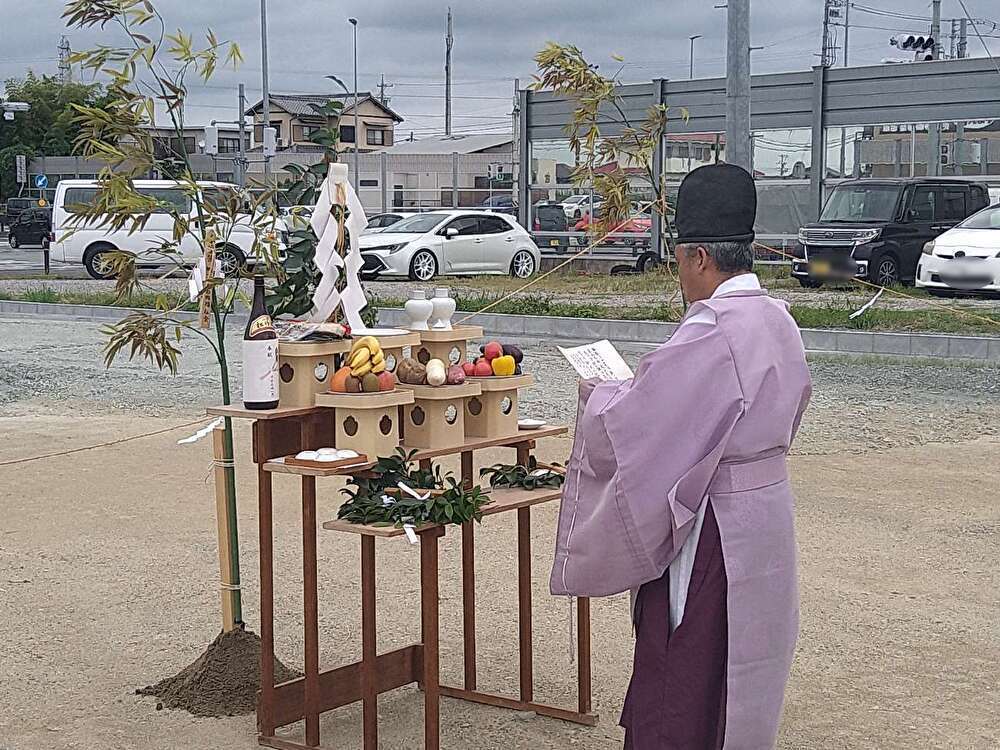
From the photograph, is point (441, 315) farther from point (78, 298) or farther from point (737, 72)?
point (78, 298)

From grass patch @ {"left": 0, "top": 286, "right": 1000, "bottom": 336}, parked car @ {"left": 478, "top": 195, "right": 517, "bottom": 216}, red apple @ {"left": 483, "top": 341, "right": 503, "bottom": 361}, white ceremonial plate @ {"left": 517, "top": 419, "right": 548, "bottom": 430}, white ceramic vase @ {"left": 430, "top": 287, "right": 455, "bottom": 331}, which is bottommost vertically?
grass patch @ {"left": 0, "top": 286, "right": 1000, "bottom": 336}

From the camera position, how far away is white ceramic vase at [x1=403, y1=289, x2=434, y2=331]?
14.3ft

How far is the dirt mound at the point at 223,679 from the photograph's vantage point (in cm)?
453

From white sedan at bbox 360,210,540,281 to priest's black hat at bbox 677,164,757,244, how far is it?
19.2 meters

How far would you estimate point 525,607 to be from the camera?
15.0 feet

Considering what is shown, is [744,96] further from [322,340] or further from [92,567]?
[322,340]

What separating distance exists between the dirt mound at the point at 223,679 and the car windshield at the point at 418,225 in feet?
62.6

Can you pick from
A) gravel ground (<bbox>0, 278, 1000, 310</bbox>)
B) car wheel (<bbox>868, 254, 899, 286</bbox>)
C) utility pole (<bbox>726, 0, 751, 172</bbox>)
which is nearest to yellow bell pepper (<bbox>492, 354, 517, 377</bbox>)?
utility pole (<bbox>726, 0, 751, 172</bbox>)

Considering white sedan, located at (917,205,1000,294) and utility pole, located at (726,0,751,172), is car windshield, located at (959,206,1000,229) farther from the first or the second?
utility pole, located at (726,0,751,172)

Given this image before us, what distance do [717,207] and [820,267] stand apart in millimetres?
16352

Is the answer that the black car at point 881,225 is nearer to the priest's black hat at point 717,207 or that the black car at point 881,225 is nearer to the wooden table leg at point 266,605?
the wooden table leg at point 266,605

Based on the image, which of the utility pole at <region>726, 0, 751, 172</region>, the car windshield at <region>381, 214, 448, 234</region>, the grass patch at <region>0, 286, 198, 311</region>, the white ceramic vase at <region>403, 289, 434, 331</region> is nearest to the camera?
the white ceramic vase at <region>403, 289, 434, 331</region>

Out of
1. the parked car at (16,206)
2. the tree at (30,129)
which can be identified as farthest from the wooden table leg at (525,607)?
the tree at (30,129)

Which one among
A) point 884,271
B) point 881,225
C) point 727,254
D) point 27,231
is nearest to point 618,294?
point 884,271
